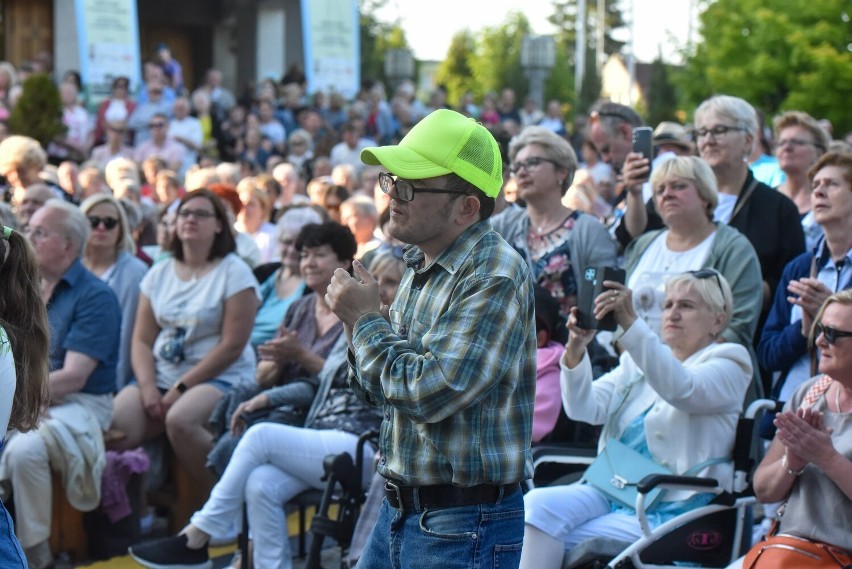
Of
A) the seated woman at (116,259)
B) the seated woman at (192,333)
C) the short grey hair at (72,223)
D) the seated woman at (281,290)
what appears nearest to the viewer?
the short grey hair at (72,223)

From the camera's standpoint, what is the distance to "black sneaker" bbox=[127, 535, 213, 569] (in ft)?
19.4

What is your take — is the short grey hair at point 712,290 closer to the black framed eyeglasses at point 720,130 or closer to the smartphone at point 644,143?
the smartphone at point 644,143

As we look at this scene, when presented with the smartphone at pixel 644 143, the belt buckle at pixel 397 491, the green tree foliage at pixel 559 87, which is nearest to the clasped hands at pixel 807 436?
the belt buckle at pixel 397 491

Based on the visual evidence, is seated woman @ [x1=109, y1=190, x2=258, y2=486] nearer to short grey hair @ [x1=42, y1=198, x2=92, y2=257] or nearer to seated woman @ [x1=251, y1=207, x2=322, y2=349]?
seated woman @ [x1=251, y1=207, x2=322, y2=349]

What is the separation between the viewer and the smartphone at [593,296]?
4520mm

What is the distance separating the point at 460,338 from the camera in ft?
10.4

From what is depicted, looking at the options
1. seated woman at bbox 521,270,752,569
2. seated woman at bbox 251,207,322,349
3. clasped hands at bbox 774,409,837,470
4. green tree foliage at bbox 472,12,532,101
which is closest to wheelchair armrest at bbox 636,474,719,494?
seated woman at bbox 521,270,752,569

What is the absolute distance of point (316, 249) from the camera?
679 cm

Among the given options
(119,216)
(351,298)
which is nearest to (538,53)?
(119,216)

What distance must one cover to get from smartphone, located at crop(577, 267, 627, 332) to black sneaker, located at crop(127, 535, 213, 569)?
2.47 metres

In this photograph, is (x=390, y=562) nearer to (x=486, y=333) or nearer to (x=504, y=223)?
(x=486, y=333)

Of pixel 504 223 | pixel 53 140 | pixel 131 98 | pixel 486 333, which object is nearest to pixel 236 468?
pixel 504 223

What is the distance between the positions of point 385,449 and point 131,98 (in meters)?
16.0

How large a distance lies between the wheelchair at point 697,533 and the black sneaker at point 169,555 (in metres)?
2.00
